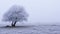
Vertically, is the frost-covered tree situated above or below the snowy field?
above

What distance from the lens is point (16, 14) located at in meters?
9.34

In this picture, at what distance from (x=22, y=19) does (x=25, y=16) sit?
0.28 metres

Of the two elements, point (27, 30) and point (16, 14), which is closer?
point (27, 30)

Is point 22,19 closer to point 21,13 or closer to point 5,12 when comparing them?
point 21,13

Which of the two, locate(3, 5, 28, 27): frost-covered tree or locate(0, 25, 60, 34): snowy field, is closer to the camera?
locate(0, 25, 60, 34): snowy field

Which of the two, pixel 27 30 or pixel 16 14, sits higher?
pixel 16 14

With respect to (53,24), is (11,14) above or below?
above

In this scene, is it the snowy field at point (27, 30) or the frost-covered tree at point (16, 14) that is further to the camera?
the frost-covered tree at point (16, 14)

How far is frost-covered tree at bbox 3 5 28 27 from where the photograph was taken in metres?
9.27

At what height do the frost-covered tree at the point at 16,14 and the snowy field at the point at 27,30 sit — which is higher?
the frost-covered tree at the point at 16,14

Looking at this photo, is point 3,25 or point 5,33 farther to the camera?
point 3,25

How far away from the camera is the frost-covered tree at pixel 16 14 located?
Answer: 9.27 meters

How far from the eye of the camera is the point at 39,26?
9.12m

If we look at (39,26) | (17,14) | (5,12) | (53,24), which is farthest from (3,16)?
(53,24)
